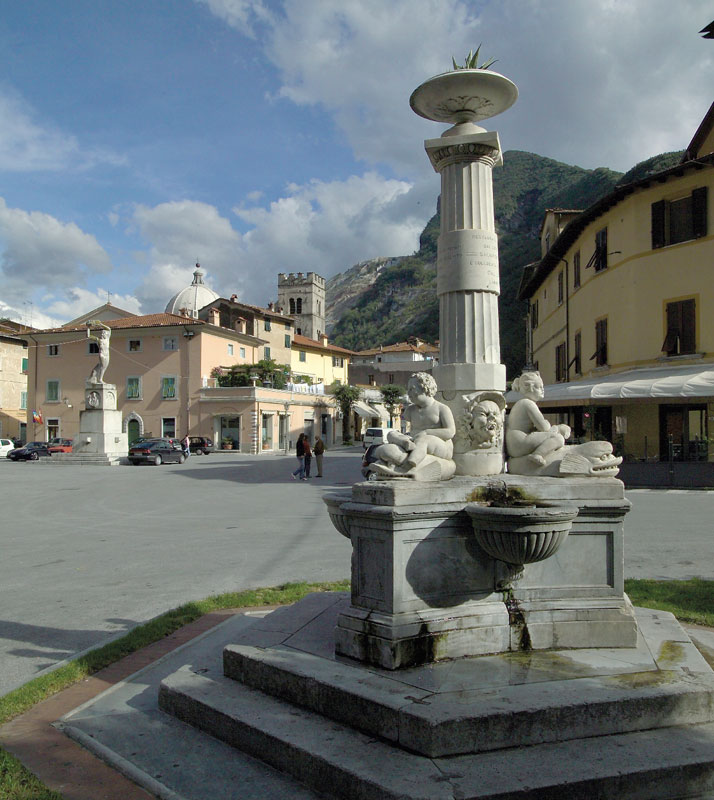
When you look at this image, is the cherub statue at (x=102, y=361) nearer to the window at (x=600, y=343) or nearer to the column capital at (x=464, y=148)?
the window at (x=600, y=343)

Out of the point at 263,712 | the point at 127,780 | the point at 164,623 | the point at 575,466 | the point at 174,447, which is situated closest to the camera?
the point at 127,780

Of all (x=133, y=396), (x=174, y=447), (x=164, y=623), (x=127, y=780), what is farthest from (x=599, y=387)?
(x=133, y=396)

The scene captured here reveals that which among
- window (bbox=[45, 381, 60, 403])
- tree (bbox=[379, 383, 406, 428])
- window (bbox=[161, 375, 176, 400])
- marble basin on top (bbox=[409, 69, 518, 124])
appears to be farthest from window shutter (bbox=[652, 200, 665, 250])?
window (bbox=[45, 381, 60, 403])

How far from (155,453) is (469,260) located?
28056mm

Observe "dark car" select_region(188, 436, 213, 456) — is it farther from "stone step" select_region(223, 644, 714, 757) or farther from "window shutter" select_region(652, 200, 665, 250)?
"stone step" select_region(223, 644, 714, 757)

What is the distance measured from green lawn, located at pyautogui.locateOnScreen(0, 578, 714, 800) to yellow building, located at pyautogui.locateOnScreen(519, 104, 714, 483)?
12062 millimetres

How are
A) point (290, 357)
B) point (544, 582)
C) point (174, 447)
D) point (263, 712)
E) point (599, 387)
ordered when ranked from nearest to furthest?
1. point (263, 712)
2. point (544, 582)
3. point (599, 387)
4. point (174, 447)
5. point (290, 357)

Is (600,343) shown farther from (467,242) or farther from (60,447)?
(60,447)

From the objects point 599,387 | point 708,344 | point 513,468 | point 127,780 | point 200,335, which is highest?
point 200,335

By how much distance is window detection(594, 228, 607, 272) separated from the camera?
23.1m

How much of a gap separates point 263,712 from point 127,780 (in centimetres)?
81

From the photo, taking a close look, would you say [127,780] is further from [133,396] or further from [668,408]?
[133,396]

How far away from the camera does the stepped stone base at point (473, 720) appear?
3.22 meters

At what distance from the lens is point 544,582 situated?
4.71 meters
